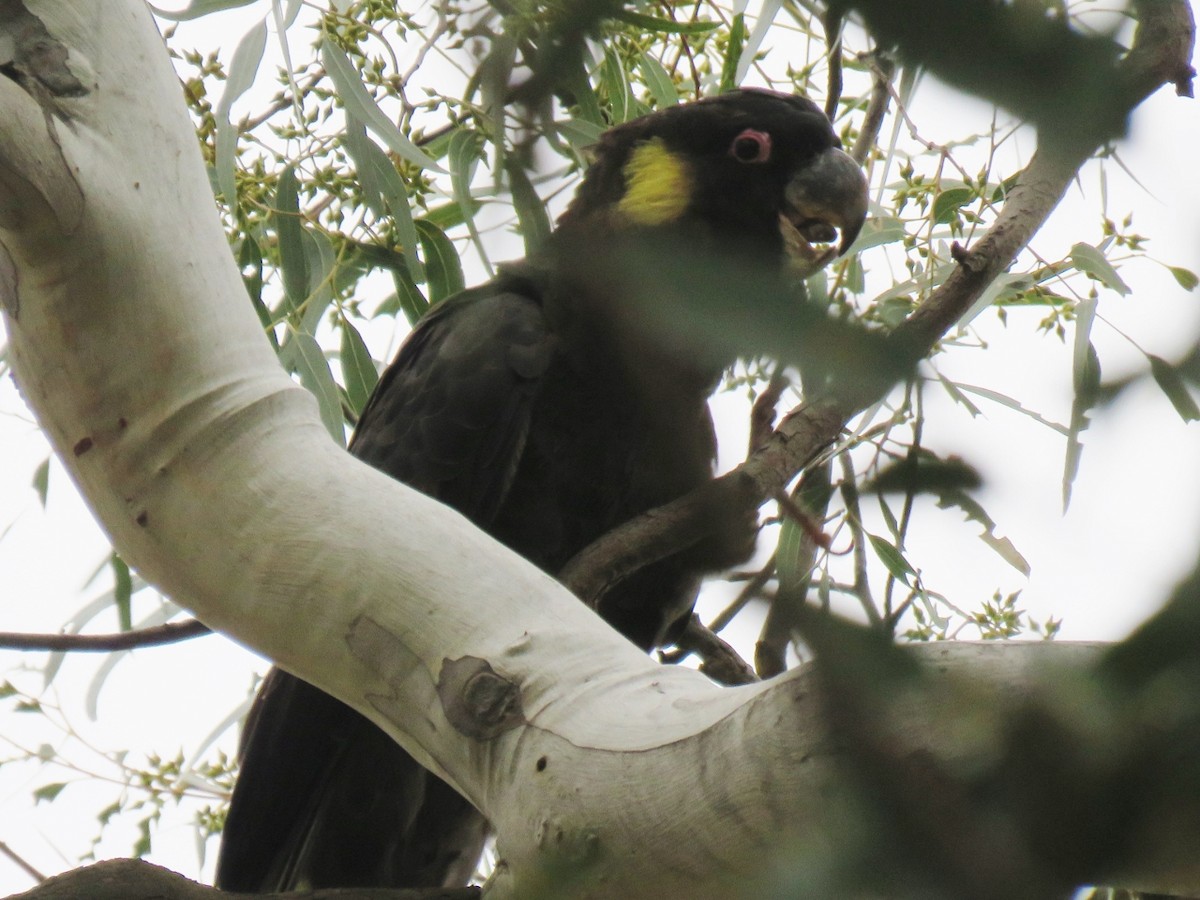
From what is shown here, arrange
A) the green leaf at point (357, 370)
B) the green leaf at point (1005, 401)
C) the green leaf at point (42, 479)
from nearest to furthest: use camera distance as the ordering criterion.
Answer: the green leaf at point (1005, 401) < the green leaf at point (357, 370) < the green leaf at point (42, 479)

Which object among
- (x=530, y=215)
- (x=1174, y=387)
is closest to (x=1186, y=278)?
(x=1174, y=387)

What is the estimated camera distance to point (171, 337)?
3.76ft

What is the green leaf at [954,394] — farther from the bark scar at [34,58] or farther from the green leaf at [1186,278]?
the bark scar at [34,58]

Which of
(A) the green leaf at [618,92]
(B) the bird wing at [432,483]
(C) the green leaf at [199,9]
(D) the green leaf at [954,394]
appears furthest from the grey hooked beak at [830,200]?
(D) the green leaf at [954,394]

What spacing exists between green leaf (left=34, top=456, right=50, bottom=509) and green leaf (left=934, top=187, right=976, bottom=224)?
1841mm

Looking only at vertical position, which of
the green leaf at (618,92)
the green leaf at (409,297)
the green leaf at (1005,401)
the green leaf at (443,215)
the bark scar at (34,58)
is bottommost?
the green leaf at (1005,401)

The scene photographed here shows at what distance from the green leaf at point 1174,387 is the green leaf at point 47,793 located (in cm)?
315

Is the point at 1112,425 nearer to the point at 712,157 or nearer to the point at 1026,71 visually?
the point at 1026,71

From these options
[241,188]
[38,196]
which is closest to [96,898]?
[38,196]

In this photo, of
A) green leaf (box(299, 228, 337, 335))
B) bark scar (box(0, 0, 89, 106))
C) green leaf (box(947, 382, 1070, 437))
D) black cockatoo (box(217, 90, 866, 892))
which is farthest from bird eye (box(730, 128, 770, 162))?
green leaf (box(947, 382, 1070, 437))

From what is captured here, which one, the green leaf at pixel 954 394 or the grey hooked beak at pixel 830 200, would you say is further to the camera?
the grey hooked beak at pixel 830 200

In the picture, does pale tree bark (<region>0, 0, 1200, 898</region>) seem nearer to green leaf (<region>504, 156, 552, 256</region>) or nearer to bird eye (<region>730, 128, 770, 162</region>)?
green leaf (<region>504, 156, 552, 256</region>)

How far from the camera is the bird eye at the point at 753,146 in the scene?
204 centimetres

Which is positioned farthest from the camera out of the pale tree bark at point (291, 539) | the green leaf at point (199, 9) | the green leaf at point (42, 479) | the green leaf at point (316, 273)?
the green leaf at point (42, 479)
